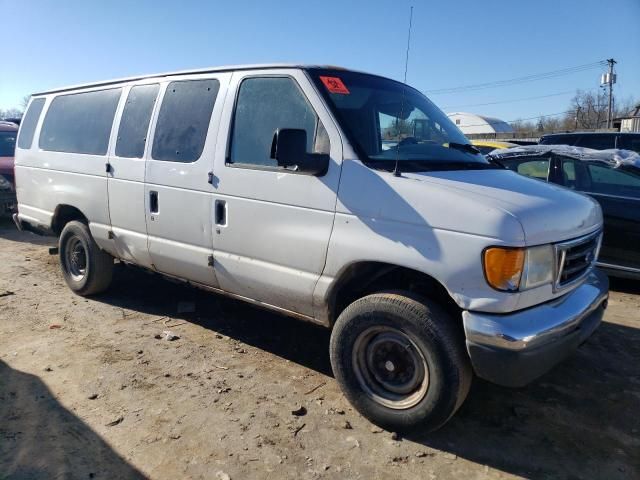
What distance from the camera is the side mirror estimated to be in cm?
298

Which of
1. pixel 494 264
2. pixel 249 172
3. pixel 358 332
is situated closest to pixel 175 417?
pixel 358 332

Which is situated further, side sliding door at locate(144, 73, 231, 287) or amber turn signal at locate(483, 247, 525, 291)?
side sliding door at locate(144, 73, 231, 287)

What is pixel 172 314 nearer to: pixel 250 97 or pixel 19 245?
pixel 250 97

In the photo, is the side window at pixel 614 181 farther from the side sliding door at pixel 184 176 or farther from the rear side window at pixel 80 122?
the rear side window at pixel 80 122

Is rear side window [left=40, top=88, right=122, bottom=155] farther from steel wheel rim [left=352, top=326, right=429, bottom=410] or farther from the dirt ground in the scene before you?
steel wheel rim [left=352, top=326, right=429, bottom=410]

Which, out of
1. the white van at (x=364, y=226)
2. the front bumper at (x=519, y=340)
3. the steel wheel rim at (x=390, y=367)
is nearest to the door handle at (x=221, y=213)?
the white van at (x=364, y=226)

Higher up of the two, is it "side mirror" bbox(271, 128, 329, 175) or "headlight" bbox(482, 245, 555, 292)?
"side mirror" bbox(271, 128, 329, 175)

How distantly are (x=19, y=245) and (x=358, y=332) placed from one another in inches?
289

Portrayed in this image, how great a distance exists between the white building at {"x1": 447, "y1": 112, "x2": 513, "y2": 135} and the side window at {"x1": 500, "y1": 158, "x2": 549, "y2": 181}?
162 ft

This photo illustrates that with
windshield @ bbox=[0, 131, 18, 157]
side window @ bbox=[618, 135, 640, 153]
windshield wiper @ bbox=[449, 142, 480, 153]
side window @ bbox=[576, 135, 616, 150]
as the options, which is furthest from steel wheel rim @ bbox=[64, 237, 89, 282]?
side window @ bbox=[618, 135, 640, 153]

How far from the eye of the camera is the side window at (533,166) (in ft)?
21.4

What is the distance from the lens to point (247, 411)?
3266 millimetres

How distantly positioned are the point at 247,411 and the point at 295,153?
1701 millimetres

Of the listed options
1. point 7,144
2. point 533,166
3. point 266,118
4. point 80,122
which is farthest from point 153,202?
point 7,144
